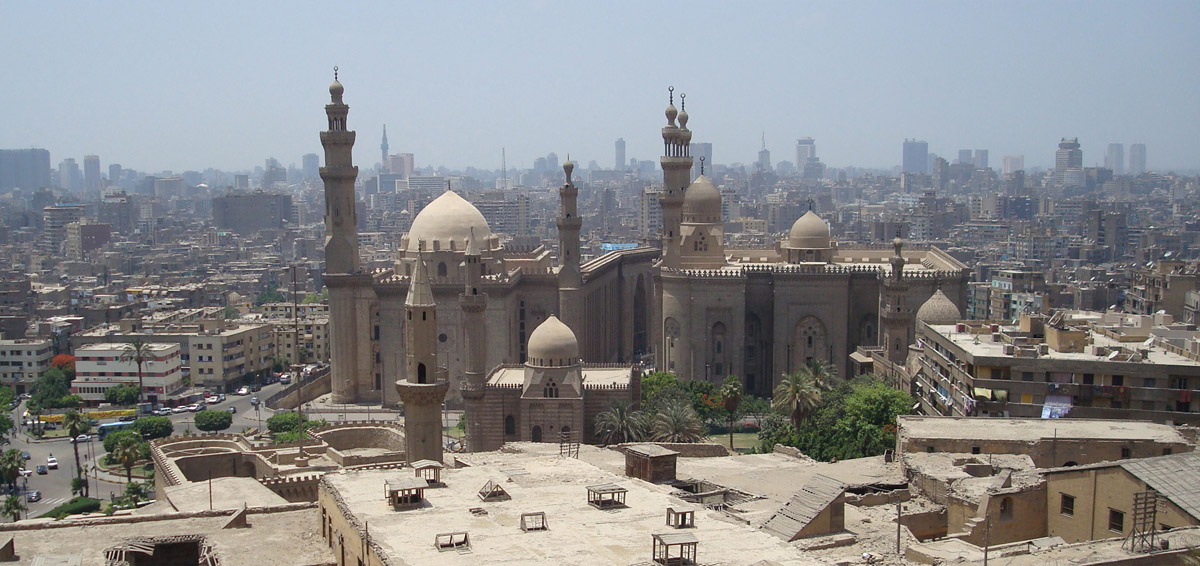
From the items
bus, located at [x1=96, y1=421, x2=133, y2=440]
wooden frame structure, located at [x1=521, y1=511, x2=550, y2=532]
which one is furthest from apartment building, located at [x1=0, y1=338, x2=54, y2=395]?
wooden frame structure, located at [x1=521, y1=511, x2=550, y2=532]

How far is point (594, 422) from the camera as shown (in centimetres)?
4831

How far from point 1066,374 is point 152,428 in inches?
1607

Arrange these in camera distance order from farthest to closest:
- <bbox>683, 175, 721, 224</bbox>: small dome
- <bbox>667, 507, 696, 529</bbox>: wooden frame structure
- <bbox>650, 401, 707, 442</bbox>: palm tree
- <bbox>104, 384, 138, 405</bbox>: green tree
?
<bbox>104, 384, 138, 405</bbox>: green tree, <bbox>683, 175, 721, 224</bbox>: small dome, <bbox>650, 401, 707, 442</bbox>: palm tree, <bbox>667, 507, 696, 529</bbox>: wooden frame structure

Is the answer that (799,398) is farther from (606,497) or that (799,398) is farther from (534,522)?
(534,522)

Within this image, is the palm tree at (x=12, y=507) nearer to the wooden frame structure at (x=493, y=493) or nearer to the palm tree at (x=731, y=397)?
the wooden frame structure at (x=493, y=493)

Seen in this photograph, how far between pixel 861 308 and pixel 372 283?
78.3 feet

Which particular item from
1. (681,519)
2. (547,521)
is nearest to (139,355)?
(547,521)

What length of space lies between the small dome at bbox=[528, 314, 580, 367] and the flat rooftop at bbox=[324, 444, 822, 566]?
1624 centimetres

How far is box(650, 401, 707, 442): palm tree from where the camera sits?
44.1 m

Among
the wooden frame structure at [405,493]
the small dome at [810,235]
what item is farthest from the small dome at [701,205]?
the wooden frame structure at [405,493]

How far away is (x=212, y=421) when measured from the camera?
6172cm

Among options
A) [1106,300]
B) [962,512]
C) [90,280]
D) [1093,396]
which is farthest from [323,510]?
[90,280]

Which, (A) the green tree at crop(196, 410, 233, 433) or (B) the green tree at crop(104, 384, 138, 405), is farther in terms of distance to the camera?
(B) the green tree at crop(104, 384, 138, 405)

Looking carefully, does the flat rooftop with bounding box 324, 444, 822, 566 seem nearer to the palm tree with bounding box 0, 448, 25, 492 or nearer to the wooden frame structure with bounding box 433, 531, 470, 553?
the wooden frame structure with bounding box 433, 531, 470, 553
